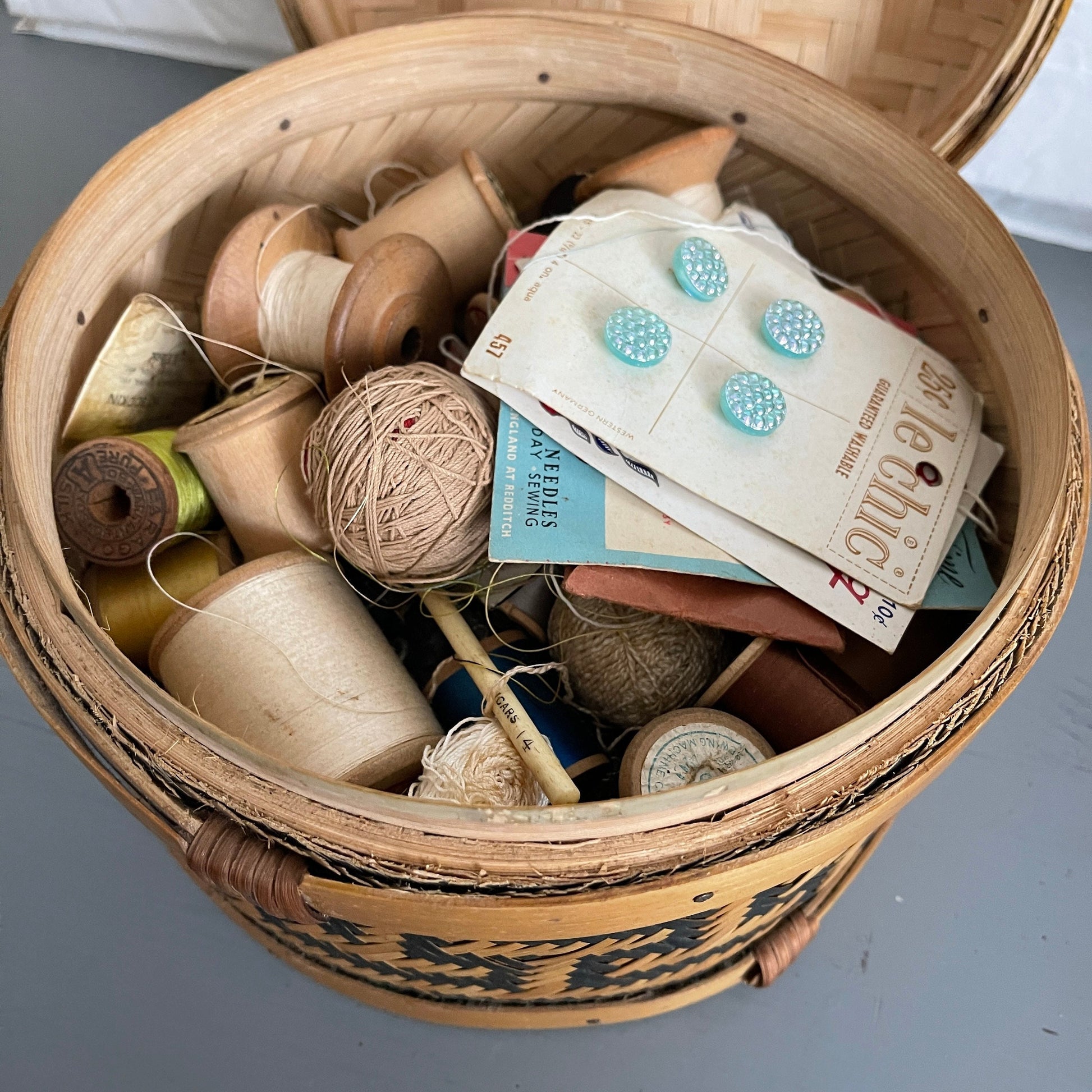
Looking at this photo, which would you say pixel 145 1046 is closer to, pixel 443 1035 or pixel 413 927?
pixel 443 1035

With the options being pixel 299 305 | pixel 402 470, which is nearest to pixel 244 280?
pixel 299 305

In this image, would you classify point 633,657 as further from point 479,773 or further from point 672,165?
point 672,165

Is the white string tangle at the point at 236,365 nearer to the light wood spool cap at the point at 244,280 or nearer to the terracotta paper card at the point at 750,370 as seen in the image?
the light wood spool cap at the point at 244,280

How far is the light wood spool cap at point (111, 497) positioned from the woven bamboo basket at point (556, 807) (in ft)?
0.11

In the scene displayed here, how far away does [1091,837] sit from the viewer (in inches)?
43.6

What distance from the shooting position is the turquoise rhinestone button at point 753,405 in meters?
0.81

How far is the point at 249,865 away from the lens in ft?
2.07

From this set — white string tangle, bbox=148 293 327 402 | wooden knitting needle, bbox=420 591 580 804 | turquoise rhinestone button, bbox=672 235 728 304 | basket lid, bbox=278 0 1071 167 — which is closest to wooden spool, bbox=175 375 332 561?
white string tangle, bbox=148 293 327 402

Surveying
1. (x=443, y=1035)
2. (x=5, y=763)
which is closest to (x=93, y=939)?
(x=5, y=763)

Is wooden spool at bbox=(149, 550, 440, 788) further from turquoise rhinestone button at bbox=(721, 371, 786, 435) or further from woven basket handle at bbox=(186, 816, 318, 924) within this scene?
turquoise rhinestone button at bbox=(721, 371, 786, 435)

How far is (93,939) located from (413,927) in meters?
0.55

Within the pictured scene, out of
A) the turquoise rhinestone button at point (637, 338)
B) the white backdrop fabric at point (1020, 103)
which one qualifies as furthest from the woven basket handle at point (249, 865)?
the white backdrop fabric at point (1020, 103)

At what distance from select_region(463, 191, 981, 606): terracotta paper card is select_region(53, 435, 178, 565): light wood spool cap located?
0.29m

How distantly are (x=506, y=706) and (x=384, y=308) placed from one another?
0.38 m
